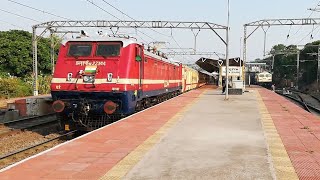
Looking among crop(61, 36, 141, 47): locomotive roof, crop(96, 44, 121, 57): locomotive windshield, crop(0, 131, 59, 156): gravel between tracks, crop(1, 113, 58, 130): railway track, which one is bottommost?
crop(0, 131, 59, 156): gravel between tracks

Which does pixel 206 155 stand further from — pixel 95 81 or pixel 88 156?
pixel 95 81

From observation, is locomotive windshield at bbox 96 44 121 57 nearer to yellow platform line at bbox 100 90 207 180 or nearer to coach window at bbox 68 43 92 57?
coach window at bbox 68 43 92 57

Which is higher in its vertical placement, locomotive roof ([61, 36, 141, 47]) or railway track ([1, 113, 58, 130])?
locomotive roof ([61, 36, 141, 47])

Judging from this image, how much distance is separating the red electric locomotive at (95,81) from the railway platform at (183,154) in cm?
124

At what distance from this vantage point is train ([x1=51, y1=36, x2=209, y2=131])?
43.6 feet

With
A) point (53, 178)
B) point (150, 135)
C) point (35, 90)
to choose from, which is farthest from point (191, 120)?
point (35, 90)

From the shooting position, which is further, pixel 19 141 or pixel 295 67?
pixel 295 67

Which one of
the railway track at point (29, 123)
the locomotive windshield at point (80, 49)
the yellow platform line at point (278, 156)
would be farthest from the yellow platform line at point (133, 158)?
the railway track at point (29, 123)

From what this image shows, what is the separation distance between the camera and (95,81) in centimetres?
1335

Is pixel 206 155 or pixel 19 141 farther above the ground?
pixel 206 155

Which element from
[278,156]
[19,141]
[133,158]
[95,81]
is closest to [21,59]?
[19,141]

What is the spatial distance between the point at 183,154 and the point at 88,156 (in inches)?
74.1

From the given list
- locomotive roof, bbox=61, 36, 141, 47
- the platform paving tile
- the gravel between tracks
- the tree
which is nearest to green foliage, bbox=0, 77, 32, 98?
the tree

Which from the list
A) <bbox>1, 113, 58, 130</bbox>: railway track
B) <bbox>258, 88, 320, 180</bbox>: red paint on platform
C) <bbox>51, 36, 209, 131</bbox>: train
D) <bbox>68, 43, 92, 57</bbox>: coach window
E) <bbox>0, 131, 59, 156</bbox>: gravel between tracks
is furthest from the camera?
<bbox>1, 113, 58, 130</bbox>: railway track
